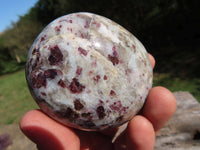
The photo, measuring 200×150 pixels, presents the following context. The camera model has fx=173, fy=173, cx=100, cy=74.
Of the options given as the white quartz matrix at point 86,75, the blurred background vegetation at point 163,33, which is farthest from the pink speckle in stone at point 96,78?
the blurred background vegetation at point 163,33

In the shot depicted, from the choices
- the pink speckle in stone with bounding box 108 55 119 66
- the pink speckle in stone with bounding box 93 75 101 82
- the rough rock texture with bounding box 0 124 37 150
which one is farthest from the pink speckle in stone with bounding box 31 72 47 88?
the rough rock texture with bounding box 0 124 37 150

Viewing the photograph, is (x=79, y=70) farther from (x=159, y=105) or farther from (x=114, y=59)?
(x=159, y=105)

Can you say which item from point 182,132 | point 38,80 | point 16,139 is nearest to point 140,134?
point 38,80

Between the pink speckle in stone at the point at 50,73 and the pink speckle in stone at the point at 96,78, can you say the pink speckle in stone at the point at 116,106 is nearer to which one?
the pink speckle in stone at the point at 96,78

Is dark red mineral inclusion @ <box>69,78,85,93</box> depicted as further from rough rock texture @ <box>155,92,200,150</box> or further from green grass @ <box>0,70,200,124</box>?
green grass @ <box>0,70,200,124</box>

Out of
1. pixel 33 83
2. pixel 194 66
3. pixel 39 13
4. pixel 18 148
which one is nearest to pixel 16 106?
pixel 18 148
